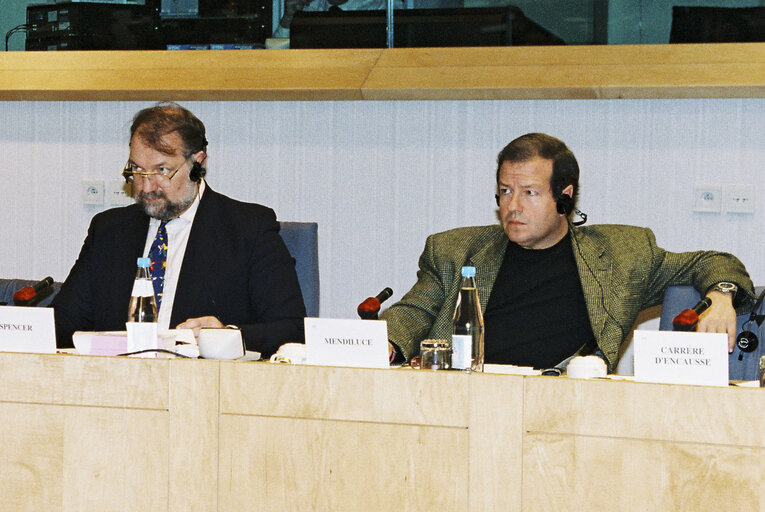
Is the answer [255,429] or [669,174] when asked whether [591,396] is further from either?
[669,174]

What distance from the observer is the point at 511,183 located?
246 centimetres

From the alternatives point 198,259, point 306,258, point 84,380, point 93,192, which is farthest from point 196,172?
point 84,380

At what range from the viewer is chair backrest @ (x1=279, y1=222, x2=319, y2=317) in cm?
258

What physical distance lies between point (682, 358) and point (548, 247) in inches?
44.2

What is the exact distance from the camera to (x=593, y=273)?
2.42 meters

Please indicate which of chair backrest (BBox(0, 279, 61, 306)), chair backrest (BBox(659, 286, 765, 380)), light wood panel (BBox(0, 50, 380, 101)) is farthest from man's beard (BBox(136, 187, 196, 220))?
chair backrest (BBox(659, 286, 765, 380))

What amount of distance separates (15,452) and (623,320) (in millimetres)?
1445

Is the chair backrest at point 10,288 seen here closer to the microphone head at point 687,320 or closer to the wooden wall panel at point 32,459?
the wooden wall panel at point 32,459

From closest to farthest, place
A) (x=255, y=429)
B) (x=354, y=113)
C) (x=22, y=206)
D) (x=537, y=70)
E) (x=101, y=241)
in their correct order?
(x=255, y=429), (x=101, y=241), (x=537, y=70), (x=354, y=113), (x=22, y=206)

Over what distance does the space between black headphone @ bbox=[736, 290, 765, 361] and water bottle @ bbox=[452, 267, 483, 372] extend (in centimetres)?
65

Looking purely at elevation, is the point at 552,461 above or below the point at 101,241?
below

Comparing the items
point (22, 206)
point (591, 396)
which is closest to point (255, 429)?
point (591, 396)

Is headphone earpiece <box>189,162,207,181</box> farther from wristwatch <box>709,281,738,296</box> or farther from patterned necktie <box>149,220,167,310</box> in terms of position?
wristwatch <box>709,281,738,296</box>

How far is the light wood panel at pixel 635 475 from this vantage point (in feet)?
4.44
